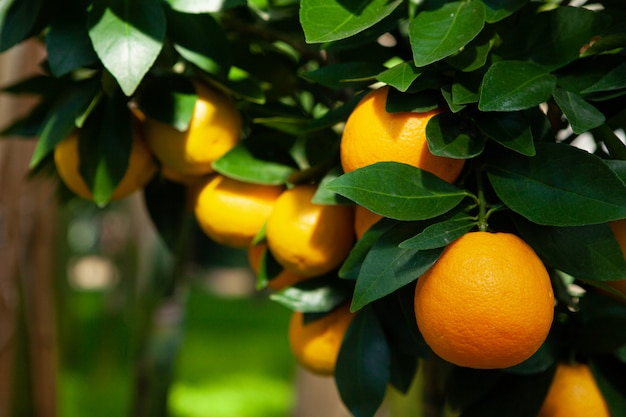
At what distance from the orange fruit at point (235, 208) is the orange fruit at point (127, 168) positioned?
0.19 feet

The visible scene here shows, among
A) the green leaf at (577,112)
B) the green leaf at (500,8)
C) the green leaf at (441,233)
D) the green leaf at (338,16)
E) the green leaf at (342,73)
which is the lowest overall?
the green leaf at (441,233)

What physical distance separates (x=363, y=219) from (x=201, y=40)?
20cm

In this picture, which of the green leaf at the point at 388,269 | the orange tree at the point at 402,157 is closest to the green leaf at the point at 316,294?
the orange tree at the point at 402,157

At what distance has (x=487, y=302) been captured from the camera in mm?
385

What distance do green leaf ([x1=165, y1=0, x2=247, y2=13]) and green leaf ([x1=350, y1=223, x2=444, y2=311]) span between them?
0.22 metres

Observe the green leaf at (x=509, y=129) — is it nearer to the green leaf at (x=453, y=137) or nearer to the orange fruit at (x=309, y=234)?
the green leaf at (x=453, y=137)

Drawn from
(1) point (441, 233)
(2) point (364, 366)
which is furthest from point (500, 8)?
(2) point (364, 366)

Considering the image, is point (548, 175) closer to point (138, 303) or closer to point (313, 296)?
point (313, 296)

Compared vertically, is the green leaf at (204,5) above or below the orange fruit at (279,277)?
above

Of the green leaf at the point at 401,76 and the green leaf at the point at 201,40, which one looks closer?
the green leaf at the point at 401,76

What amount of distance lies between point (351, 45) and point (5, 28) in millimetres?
283

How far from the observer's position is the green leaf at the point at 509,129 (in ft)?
1.30

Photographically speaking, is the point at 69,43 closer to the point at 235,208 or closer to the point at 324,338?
the point at 235,208

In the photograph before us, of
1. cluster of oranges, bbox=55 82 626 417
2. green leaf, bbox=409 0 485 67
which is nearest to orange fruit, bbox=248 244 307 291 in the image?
cluster of oranges, bbox=55 82 626 417
